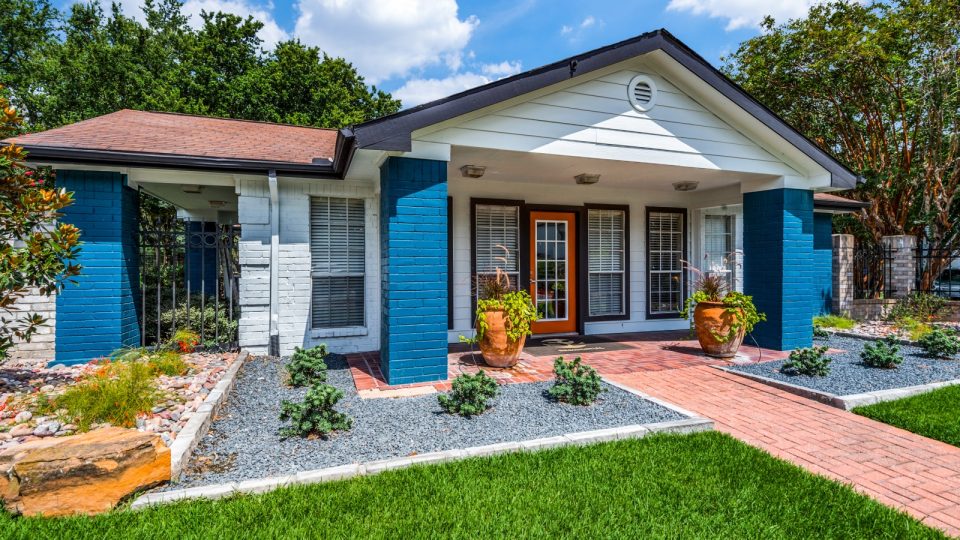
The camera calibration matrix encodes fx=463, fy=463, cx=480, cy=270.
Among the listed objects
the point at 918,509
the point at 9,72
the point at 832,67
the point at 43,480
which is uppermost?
the point at 9,72

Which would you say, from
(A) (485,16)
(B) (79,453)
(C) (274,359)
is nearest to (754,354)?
(C) (274,359)

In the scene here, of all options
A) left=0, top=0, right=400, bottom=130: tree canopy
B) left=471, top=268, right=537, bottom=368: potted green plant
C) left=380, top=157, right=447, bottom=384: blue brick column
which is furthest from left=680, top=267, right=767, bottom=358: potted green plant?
left=0, top=0, right=400, bottom=130: tree canopy

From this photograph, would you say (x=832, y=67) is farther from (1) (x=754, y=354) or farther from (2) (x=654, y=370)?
(2) (x=654, y=370)

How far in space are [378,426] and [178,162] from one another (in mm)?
4323

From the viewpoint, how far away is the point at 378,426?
3.72 metres

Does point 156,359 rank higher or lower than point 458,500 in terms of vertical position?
higher

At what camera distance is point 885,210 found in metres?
11.8

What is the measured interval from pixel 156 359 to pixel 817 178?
9.07 meters

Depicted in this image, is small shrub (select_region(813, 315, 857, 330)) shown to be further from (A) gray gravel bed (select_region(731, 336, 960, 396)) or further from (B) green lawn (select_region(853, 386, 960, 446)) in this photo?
(B) green lawn (select_region(853, 386, 960, 446))

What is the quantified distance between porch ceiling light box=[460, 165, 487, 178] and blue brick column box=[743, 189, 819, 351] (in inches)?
173

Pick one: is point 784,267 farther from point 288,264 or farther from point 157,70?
point 157,70

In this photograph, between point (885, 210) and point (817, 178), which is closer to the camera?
point (817, 178)

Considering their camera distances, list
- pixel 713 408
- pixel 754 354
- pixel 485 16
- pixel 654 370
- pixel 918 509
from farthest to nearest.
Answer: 1. pixel 485 16
2. pixel 754 354
3. pixel 654 370
4. pixel 713 408
5. pixel 918 509

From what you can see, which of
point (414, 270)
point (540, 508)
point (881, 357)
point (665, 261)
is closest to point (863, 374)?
point (881, 357)
